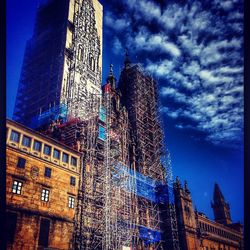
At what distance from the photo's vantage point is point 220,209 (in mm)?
91812

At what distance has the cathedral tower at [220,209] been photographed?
90.5 meters

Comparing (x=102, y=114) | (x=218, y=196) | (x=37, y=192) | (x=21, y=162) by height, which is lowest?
(x=37, y=192)

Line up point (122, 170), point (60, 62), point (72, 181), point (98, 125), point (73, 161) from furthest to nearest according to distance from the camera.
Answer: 1. point (60, 62)
2. point (122, 170)
3. point (98, 125)
4. point (73, 161)
5. point (72, 181)

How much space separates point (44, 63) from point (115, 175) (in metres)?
27.6

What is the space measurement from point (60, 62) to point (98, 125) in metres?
18.0

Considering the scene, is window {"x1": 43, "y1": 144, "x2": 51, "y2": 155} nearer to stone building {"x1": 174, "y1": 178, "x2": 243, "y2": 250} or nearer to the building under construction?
the building under construction

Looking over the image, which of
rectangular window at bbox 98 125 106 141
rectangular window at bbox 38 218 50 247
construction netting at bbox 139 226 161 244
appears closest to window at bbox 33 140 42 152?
rectangular window at bbox 38 218 50 247

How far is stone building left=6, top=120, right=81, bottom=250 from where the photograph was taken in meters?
24.2

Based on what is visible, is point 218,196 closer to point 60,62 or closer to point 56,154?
point 60,62

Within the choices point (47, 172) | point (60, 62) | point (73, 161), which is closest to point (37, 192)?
point (47, 172)

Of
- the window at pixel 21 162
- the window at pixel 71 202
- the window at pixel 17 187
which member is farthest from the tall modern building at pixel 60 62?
the window at pixel 17 187

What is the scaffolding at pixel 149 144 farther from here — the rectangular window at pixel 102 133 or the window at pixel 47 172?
the window at pixel 47 172

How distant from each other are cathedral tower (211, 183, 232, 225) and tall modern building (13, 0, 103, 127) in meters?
62.2

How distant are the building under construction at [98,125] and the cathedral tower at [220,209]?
48.9 m
